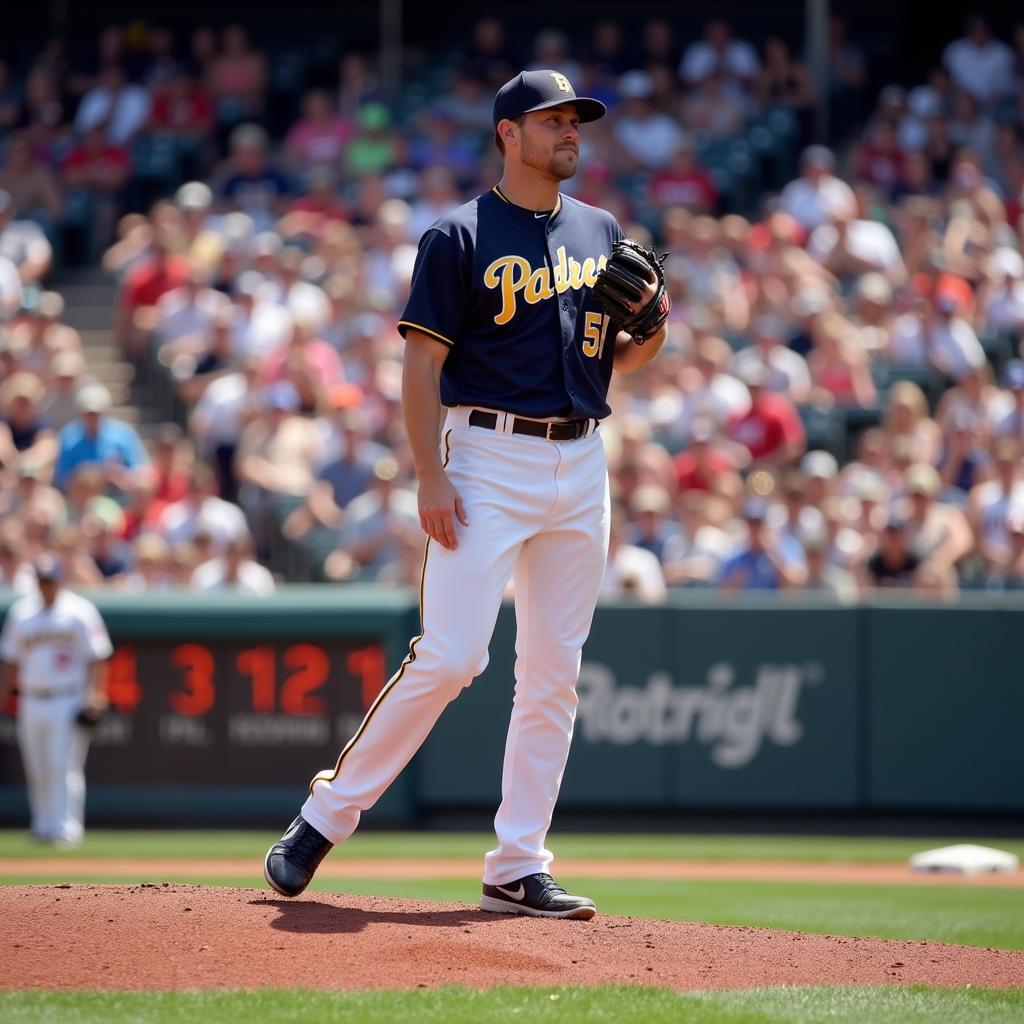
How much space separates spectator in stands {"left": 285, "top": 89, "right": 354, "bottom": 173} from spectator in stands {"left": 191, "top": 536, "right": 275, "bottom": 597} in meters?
5.99

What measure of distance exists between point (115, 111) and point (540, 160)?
13877 mm

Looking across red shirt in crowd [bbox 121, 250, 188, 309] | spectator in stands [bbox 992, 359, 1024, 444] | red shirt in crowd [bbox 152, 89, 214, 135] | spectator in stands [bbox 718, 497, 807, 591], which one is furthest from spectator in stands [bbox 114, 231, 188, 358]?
→ spectator in stands [bbox 992, 359, 1024, 444]

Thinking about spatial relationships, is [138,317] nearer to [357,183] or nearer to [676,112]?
[357,183]

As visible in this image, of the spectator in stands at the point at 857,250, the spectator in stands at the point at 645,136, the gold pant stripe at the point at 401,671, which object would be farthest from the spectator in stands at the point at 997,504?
the gold pant stripe at the point at 401,671

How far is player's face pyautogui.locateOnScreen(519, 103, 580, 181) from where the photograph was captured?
509 cm

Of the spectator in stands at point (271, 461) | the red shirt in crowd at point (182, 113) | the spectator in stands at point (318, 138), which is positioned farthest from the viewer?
the red shirt in crowd at point (182, 113)

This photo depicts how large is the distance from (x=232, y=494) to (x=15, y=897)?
8478 millimetres

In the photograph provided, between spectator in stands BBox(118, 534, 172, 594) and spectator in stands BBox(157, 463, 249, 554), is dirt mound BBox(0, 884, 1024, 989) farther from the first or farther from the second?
spectator in stands BBox(157, 463, 249, 554)

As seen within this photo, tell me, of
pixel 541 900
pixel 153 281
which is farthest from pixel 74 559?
pixel 541 900

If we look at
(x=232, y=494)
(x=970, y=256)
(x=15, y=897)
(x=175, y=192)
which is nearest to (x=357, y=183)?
(x=175, y=192)

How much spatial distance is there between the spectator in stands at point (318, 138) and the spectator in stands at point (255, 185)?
32 centimetres

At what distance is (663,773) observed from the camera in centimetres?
1144

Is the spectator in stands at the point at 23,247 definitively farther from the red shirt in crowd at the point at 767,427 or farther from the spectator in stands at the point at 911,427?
the spectator in stands at the point at 911,427

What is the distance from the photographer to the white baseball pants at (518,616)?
5.00m
